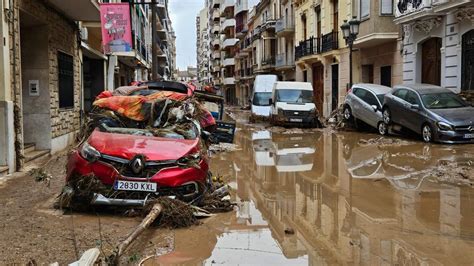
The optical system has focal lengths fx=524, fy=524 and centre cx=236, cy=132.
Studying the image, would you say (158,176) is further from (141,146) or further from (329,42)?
(329,42)

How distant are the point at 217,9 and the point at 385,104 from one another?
84.5 meters

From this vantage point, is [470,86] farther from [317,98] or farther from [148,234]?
[317,98]

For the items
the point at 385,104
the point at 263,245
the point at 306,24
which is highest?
the point at 306,24

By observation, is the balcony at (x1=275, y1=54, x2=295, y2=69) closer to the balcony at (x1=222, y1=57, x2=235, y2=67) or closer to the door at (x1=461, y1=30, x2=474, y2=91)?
the door at (x1=461, y1=30, x2=474, y2=91)

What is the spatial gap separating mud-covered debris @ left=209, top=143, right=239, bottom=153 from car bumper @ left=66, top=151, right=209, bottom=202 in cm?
784

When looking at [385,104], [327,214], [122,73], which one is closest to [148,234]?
[327,214]

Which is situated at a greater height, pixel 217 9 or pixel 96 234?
pixel 217 9

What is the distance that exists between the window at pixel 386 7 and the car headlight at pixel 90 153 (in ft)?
60.7

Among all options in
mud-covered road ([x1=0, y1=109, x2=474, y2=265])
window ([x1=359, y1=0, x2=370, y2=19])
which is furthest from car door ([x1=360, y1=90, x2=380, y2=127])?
mud-covered road ([x1=0, y1=109, x2=474, y2=265])

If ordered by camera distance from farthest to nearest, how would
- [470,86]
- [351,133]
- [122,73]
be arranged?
[122,73] < [351,133] < [470,86]

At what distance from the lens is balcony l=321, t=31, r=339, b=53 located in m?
29.2

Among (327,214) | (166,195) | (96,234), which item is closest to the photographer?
(96,234)

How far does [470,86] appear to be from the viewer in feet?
56.1

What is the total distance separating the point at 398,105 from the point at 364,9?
8892 millimetres
